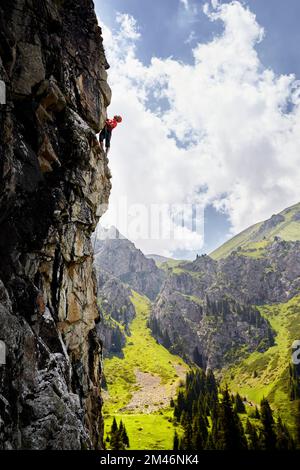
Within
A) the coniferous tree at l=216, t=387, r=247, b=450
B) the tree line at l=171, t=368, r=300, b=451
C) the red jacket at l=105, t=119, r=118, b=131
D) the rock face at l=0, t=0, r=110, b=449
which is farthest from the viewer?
the tree line at l=171, t=368, r=300, b=451

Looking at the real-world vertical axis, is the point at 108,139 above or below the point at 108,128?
below

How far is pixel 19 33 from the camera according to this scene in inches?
1196

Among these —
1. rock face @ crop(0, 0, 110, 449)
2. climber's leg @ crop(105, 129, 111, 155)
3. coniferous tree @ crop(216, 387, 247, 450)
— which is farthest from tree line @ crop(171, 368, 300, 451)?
climber's leg @ crop(105, 129, 111, 155)

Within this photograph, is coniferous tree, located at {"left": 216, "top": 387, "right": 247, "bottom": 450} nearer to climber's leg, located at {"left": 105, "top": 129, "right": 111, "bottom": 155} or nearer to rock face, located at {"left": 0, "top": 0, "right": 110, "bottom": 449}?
rock face, located at {"left": 0, "top": 0, "right": 110, "bottom": 449}

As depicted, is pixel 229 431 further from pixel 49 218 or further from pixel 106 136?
pixel 106 136

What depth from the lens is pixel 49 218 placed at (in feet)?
110

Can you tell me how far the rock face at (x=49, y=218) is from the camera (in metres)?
24.3

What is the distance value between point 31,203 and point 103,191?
20403mm

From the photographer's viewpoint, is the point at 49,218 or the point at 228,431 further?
the point at 228,431

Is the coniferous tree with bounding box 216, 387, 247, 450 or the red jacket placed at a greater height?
the red jacket

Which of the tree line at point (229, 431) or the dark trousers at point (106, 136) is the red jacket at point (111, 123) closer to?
the dark trousers at point (106, 136)

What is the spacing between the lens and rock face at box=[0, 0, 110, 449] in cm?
2431

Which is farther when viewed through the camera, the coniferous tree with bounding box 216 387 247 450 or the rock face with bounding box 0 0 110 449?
the coniferous tree with bounding box 216 387 247 450

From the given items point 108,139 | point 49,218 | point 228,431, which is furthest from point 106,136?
point 228,431
